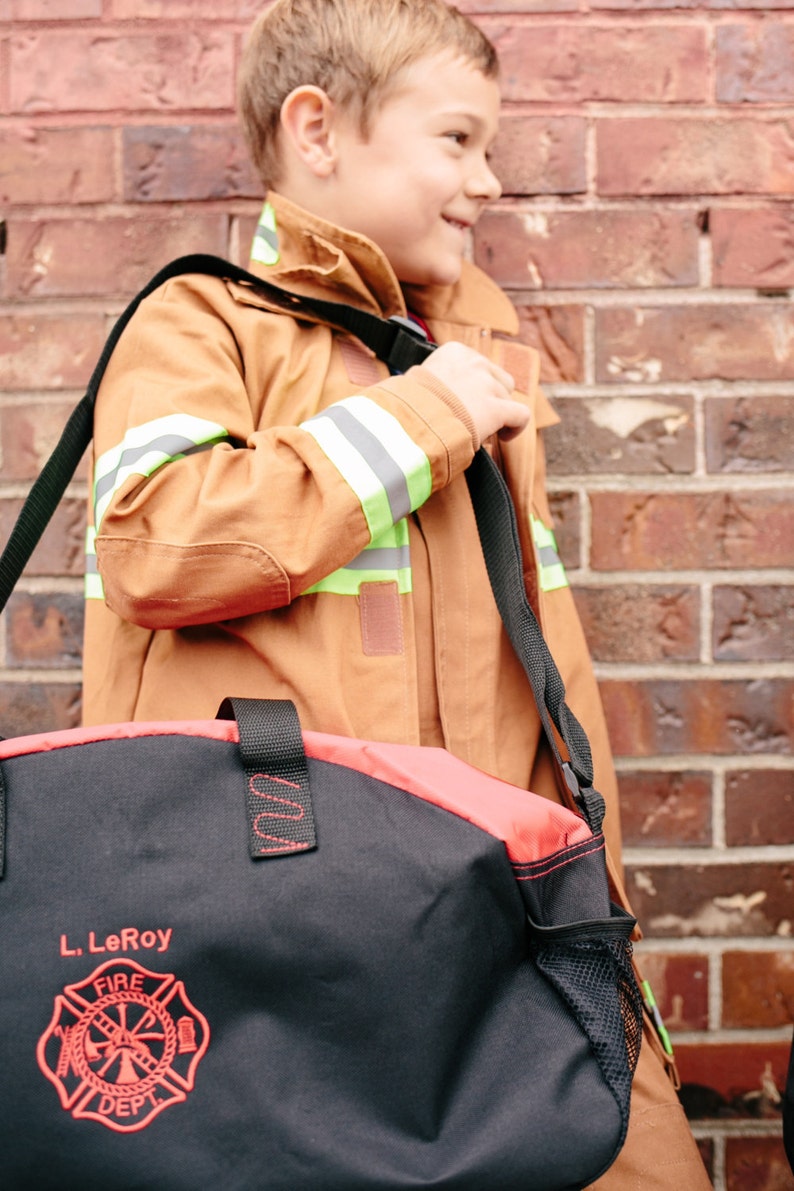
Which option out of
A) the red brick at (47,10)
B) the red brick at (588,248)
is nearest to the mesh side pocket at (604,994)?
the red brick at (588,248)

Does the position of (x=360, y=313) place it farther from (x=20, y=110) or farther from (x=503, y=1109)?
(x=503, y=1109)

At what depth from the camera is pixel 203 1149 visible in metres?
0.68

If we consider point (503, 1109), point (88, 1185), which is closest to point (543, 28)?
point (503, 1109)

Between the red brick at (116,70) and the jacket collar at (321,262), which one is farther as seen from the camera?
the red brick at (116,70)

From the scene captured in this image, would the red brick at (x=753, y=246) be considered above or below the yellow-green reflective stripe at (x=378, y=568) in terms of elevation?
above

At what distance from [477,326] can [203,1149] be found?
0.84 m

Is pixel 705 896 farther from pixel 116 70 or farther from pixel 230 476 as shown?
pixel 116 70

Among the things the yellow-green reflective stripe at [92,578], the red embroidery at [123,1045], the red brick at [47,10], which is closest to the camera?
the red embroidery at [123,1045]

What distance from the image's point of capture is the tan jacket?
2.82 feet

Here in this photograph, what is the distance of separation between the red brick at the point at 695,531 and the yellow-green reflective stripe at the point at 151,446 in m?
0.54

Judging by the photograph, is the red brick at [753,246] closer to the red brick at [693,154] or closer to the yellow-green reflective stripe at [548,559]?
the red brick at [693,154]

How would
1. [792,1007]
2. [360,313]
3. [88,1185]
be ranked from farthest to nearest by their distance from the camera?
[792,1007]
[360,313]
[88,1185]

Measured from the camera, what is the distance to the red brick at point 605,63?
1.21m

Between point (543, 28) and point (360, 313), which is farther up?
point (543, 28)
